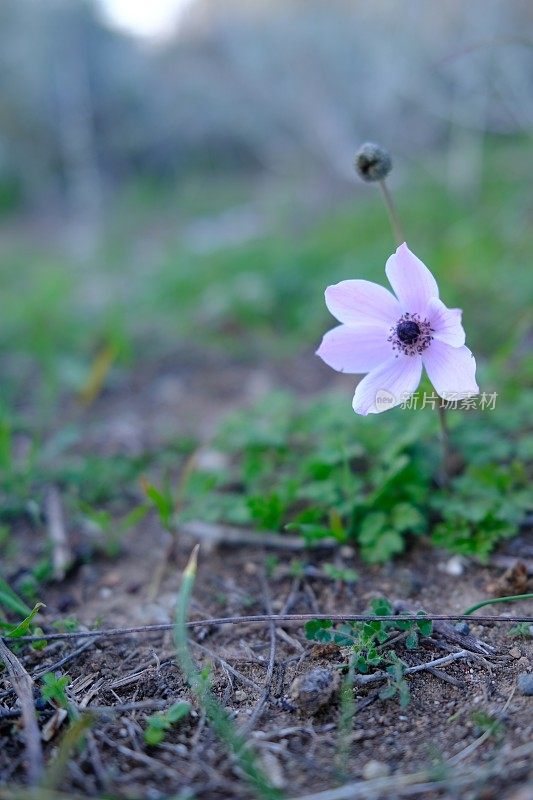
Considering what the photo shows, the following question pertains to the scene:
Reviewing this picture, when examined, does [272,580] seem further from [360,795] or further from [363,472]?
[360,795]

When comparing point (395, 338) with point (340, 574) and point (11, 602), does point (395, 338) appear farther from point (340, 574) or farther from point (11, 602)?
point (11, 602)

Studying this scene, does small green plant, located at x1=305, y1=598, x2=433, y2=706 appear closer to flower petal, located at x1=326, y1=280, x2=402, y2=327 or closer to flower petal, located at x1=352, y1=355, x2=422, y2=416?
flower petal, located at x1=352, y1=355, x2=422, y2=416

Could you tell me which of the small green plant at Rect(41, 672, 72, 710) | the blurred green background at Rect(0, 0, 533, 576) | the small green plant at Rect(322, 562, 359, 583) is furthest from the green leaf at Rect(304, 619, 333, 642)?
the blurred green background at Rect(0, 0, 533, 576)

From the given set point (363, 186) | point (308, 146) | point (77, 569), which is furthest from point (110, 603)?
point (308, 146)

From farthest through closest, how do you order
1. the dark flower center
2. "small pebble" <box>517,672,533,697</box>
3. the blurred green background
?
the blurred green background → the dark flower center → "small pebble" <box>517,672,533,697</box>

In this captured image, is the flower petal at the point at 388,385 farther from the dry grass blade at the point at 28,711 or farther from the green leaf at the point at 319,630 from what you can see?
the dry grass blade at the point at 28,711

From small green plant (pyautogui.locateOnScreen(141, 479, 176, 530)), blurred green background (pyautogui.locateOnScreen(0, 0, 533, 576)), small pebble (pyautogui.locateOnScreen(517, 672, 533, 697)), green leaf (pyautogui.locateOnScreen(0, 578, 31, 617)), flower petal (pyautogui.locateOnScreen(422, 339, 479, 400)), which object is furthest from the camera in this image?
blurred green background (pyautogui.locateOnScreen(0, 0, 533, 576))

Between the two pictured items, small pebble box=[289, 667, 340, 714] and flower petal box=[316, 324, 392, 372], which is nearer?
small pebble box=[289, 667, 340, 714]

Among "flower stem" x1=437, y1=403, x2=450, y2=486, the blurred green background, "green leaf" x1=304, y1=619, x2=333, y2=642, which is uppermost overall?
the blurred green background
